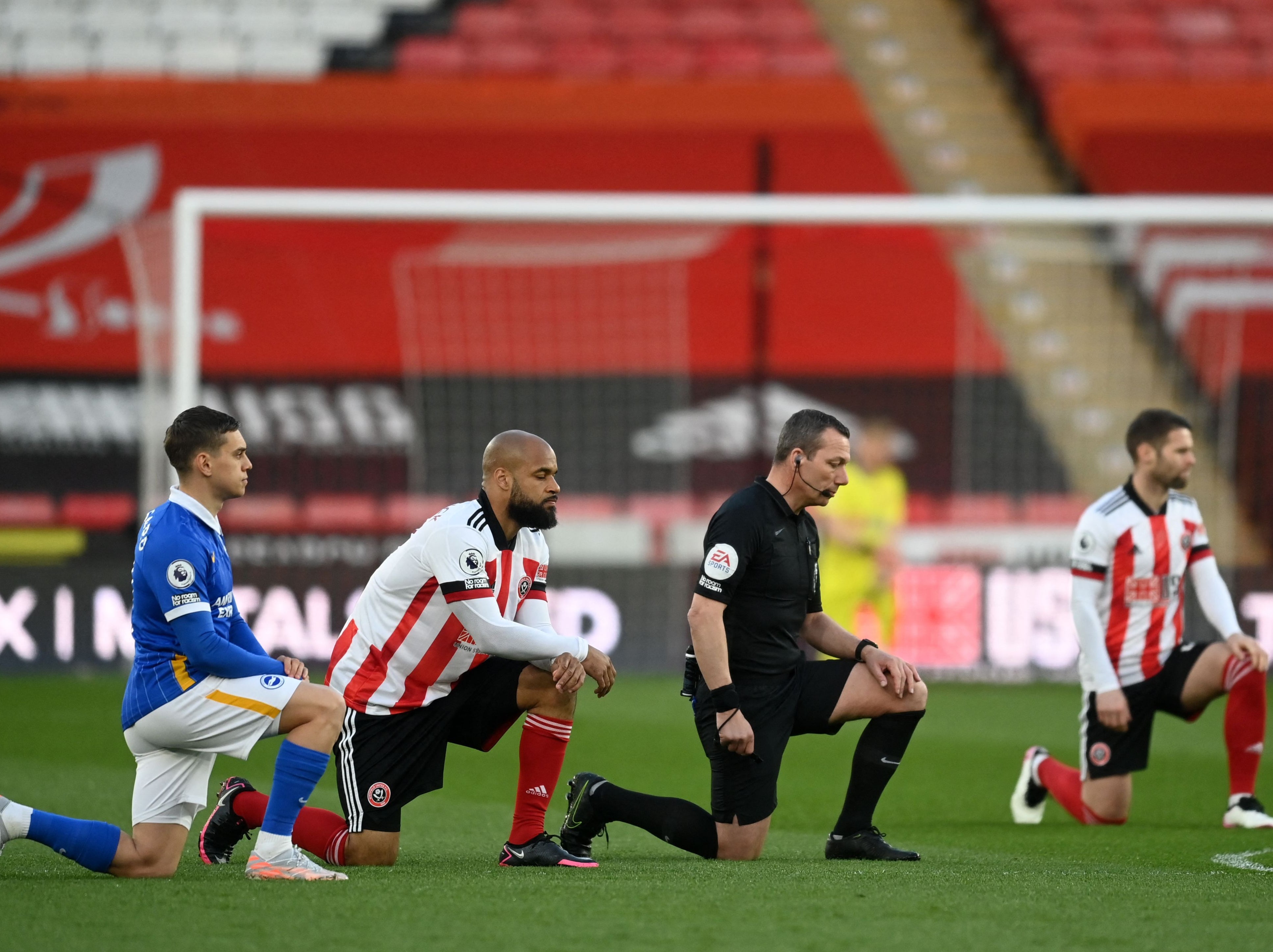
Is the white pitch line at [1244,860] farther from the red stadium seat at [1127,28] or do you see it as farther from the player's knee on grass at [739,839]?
the red stadium seat at [1127,28]

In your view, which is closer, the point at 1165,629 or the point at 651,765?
the point at 1165,629

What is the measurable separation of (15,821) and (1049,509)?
1059cm

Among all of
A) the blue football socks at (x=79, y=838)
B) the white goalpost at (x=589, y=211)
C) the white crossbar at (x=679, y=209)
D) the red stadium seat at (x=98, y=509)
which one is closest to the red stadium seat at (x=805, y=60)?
the white goalpost at (x=589, y=211)

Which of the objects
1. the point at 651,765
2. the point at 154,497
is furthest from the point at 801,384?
the point at 651,765

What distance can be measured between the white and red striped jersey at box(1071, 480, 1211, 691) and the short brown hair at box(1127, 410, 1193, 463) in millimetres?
262

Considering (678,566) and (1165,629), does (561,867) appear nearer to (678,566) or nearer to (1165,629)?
(1165,629)

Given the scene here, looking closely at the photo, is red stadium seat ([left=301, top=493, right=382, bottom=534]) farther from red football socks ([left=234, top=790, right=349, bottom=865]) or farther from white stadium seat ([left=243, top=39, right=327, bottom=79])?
red football socks ([left=234, top=790, right=349, bottom=865])

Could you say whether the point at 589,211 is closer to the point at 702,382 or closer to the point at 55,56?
the point at 702,382

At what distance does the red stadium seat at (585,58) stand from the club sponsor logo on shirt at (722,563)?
12067 mm

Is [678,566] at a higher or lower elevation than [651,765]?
higher

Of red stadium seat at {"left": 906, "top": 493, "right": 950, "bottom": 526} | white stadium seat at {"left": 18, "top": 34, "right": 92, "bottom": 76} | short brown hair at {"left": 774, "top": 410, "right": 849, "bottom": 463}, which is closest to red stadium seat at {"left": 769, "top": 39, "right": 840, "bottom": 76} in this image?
red stadium seat at {"left": 906, "top": 493, "right": 950, "bottom": 526}

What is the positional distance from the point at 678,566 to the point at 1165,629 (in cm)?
612

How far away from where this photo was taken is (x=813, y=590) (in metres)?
5.65

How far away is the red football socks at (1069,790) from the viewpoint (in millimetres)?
6680
